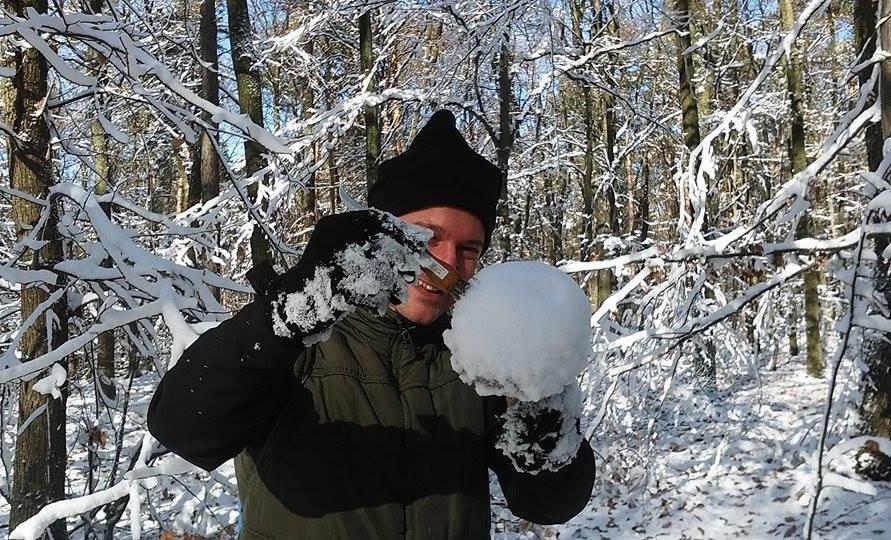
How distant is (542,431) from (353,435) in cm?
38

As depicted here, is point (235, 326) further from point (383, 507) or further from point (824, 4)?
point (824, 4)

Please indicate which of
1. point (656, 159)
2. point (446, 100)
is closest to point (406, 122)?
point (446, 100)

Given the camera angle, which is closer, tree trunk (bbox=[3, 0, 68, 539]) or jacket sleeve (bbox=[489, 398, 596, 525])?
jacket sleeve (bbox=[489, 398, 596, 525])

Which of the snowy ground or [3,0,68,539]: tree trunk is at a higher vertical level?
[3,0,68,539]: tree trunk

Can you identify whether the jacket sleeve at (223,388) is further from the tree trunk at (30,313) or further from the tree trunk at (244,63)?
the tree trunk at (244,63)

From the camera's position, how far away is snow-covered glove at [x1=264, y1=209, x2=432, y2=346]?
1049mm

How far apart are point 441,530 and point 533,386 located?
368mm

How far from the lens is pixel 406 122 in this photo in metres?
6.73

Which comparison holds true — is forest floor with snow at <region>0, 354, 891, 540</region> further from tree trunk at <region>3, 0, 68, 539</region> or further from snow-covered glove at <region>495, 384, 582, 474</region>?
snow-covered glove at <region>495, 384, 582, 474</region>

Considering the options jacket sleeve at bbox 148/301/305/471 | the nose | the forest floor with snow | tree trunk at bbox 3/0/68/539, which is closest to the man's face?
the nose

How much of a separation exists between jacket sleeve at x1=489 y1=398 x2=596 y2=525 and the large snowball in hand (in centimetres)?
28

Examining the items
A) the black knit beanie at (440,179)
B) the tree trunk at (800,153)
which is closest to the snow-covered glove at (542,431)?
the black knit beanie at (440,179)

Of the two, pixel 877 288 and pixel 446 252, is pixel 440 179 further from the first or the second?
pixel 877 288

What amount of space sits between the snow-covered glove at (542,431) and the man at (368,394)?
0.04 ft
